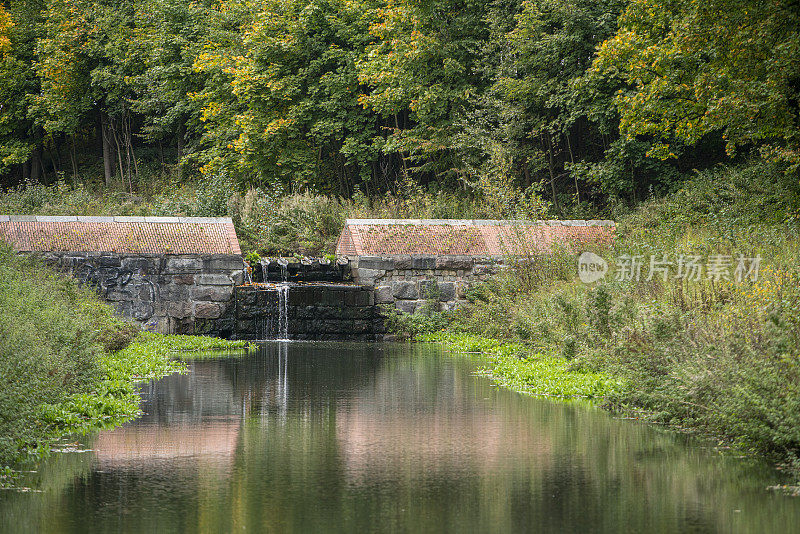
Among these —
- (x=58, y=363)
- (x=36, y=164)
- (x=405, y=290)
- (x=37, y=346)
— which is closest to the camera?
(x=37, y=346)

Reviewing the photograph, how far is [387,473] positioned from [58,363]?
3.88 m

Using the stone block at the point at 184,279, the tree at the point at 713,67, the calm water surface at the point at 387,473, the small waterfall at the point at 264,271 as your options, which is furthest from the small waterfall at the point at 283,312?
the tree at the point at 713,67

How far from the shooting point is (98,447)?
25.8ft

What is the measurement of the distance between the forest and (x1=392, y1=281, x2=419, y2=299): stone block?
10.8 ft

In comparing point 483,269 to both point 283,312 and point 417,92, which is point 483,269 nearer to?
point 283,312

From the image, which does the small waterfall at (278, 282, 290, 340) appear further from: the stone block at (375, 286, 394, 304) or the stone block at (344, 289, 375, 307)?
the stone block at (375, 286, 394, 304)

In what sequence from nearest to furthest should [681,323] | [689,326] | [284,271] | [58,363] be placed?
[58,363]
[689,326]
[681,323]
[284,271]

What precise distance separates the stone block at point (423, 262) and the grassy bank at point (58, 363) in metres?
5.55

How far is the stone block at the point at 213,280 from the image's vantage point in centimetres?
1936

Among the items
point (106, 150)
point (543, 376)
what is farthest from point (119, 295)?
point (106, 150)

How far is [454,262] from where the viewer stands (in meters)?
20.6

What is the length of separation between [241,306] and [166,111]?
22.2 meters

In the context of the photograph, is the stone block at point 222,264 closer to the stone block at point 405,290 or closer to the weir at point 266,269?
the weir at point 266,269

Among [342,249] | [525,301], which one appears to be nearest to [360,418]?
[525,301]
